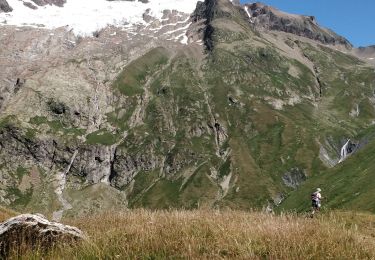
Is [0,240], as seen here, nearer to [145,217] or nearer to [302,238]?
[145,217]

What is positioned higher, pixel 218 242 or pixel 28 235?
pixel 218 242

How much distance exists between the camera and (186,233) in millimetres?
10508

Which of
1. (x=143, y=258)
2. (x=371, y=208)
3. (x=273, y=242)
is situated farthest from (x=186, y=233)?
(x=371, y=208)

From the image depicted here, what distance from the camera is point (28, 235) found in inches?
428

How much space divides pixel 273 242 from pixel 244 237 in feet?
2.50

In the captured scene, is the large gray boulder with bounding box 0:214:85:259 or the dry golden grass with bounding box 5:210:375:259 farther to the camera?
the large gray boulder with bounding box 0:214:85:259

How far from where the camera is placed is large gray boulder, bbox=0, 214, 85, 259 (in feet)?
35.1

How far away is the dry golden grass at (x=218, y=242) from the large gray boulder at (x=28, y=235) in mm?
354

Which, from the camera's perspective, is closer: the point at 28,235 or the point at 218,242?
the point at 218,242

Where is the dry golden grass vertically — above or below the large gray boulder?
above

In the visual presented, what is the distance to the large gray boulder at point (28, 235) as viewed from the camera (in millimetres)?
10688

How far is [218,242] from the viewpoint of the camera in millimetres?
9742

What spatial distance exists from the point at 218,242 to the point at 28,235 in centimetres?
430

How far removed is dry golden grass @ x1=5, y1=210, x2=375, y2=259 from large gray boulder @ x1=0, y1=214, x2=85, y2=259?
0.35m
